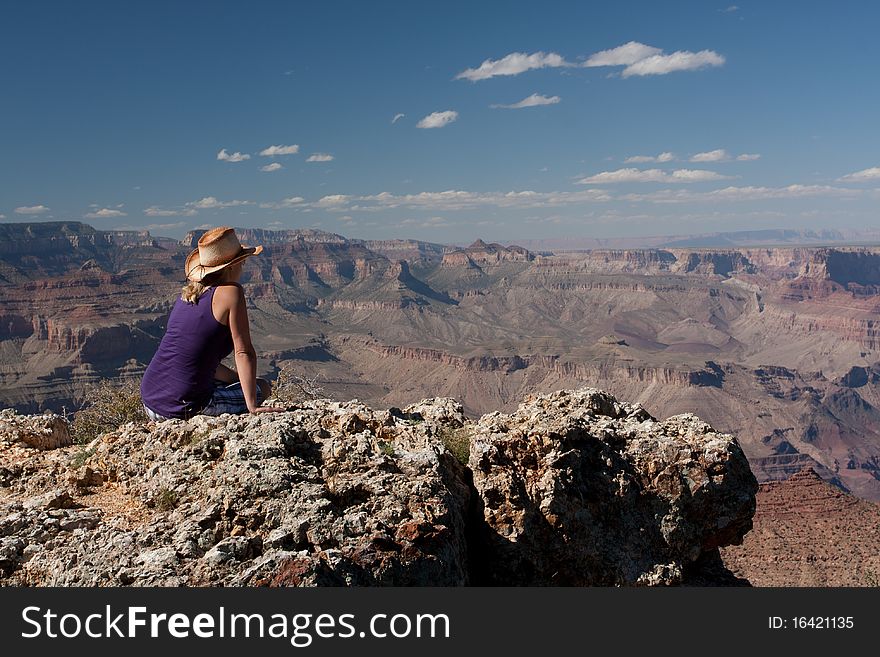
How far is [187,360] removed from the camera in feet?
21.4

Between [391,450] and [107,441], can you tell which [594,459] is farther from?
[107,441]

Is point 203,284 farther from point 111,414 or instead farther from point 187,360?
point 111,414

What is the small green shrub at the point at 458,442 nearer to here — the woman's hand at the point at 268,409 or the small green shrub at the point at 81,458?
the woman's hand at the point at 268,409

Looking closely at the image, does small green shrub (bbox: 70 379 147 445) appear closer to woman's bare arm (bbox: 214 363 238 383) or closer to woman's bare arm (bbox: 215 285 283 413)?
woman's bare arm (bbox: 214 363 238 383)

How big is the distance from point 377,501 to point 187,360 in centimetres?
273

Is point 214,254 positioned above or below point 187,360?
above

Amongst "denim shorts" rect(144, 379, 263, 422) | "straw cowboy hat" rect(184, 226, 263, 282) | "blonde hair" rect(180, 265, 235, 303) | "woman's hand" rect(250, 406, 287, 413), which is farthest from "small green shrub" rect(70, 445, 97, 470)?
"straw cowboy hat" rect(184, 226, 263, 282)

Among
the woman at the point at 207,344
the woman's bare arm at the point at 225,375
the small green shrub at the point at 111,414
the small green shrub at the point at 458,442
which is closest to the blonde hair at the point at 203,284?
the woman at the point at 207,344

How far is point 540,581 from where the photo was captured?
6270 millimetres

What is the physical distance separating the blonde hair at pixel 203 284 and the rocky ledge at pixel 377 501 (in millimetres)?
1345

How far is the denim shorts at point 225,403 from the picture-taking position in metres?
6.74

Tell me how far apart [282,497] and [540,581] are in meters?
2.88

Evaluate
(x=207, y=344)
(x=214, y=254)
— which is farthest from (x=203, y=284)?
(x=207, y=344)

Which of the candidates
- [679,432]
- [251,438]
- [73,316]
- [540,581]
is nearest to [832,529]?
[679,432]
